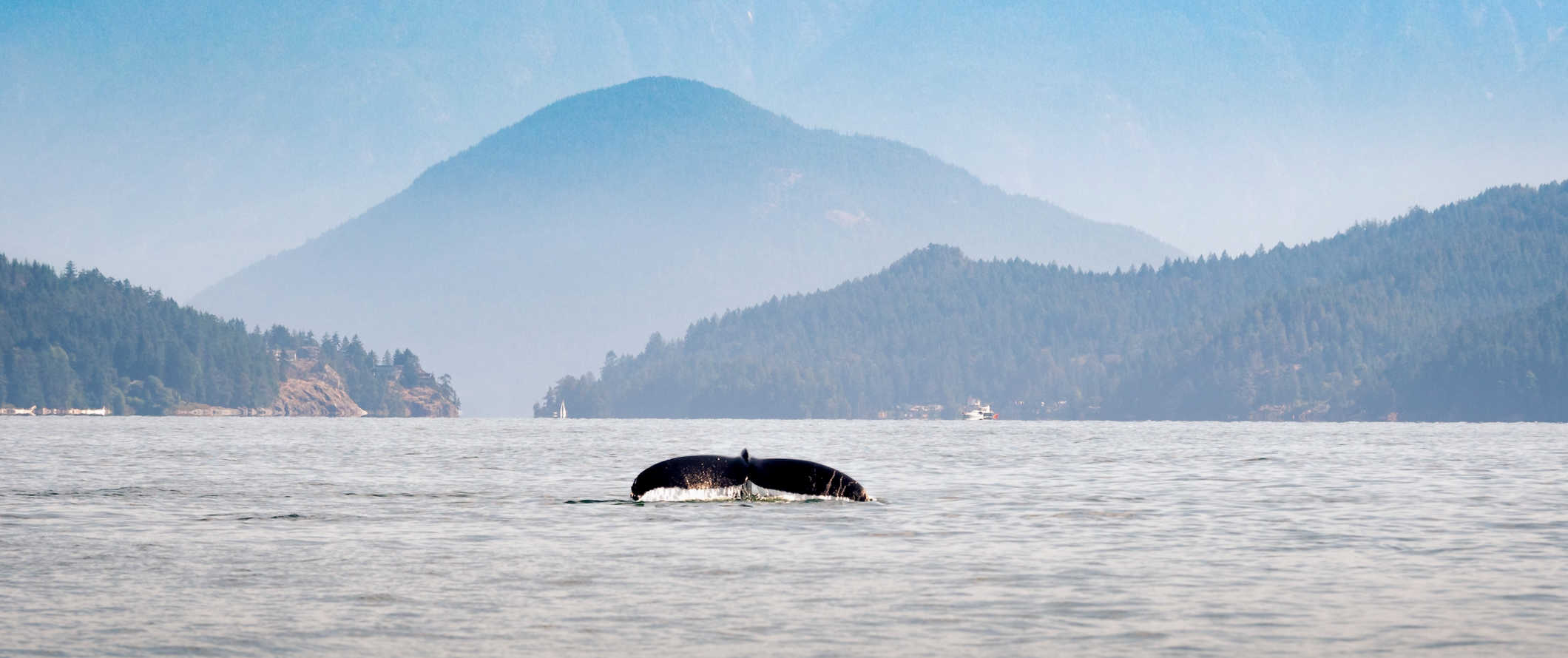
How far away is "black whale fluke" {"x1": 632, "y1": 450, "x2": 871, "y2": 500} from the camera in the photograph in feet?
126

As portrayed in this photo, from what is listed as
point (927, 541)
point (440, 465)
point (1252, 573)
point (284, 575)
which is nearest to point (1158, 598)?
point (1252, 573)

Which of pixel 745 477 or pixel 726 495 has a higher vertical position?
pixel 745 477

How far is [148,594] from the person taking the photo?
71.9 ft

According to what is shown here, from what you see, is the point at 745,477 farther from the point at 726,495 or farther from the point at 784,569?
the point at 784,569

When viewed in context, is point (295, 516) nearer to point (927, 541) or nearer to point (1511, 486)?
point (927, 541)

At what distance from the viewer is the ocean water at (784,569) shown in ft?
62.1

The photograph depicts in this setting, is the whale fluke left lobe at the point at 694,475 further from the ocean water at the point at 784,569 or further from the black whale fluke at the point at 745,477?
the ocean water at the point at 784,569

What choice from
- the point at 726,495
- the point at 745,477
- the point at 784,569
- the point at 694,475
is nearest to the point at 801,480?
the point at 745,477

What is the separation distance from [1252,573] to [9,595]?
1659 centimetres

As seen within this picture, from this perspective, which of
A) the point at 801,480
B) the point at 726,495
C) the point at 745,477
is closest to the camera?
the point at 801,480

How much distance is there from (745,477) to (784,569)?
543 inches

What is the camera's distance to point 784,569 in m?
24.9

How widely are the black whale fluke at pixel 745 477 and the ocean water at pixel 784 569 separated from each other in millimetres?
901

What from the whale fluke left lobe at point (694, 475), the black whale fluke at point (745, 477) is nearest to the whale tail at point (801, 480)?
the black whale fluke at point (745, 477)
